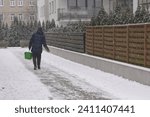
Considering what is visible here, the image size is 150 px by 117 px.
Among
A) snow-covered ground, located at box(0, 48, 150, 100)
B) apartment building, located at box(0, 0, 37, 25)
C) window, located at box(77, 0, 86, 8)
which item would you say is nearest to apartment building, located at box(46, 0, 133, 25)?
window, located at box(77, 0, 86, 8)

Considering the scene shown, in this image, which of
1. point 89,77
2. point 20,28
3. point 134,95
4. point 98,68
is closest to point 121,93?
point 134,95

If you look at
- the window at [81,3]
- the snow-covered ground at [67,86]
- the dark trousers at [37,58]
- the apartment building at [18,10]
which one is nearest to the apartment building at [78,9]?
the window at [81,3]

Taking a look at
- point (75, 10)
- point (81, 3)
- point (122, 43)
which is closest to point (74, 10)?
point (75, 10)

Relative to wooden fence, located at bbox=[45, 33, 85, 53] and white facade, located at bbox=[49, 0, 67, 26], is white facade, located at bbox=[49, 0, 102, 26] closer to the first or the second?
white facade, located at bbox=[49, 0, 67, 26]

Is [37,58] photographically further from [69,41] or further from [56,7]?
[56,7]

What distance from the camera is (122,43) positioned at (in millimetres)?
16250

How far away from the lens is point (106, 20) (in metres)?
20.4

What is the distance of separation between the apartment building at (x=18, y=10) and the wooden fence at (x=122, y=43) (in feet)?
252

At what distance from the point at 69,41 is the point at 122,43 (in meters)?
9.68

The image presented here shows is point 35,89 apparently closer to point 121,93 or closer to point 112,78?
point 121,93

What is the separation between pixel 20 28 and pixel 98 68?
3049cm

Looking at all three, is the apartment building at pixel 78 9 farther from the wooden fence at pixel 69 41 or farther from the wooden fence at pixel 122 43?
the wooden fence at pixel 122 43

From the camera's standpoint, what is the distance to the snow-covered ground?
38.0ft

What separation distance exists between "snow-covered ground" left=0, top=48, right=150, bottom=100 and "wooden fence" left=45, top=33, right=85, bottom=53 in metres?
4.88
